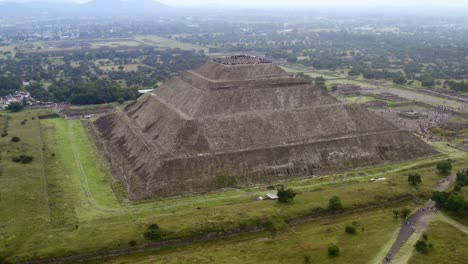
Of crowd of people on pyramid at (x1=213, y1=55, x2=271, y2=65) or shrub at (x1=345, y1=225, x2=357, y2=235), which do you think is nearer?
shrub at (x1=345, y1=225, x2=357, y2=235)

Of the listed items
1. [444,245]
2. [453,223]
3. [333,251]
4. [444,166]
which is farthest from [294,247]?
[444,166]

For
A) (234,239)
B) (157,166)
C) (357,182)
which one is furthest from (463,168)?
(157,166)

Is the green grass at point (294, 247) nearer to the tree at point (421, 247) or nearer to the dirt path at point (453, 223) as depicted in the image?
the tree at point (421, 247)

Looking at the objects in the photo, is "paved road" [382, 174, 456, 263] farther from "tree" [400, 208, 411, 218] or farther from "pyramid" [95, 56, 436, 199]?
"pyramid" [95, 56, 436, 199]

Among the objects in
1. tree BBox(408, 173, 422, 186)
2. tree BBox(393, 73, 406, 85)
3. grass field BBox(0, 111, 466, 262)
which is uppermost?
tree BBox(393, 73, 406, 85)

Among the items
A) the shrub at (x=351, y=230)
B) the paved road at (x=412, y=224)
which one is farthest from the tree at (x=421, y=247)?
the shrub at (x=351, y=230)

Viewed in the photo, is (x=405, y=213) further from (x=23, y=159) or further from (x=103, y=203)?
(x=23, y=159)

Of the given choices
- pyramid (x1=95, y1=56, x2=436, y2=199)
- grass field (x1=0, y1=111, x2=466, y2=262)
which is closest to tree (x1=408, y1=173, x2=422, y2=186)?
grass field (x1=0, y1=111, x2=466, y2=262)
